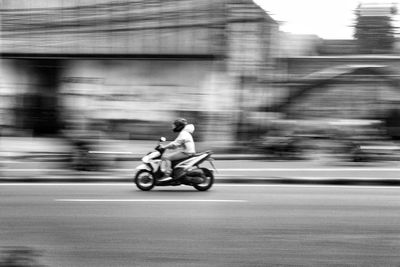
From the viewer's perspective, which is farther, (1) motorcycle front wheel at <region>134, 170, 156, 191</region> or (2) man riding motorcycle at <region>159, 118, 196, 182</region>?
(1) motorcycle front wheel at <region>134, 170, 156, 191</region>

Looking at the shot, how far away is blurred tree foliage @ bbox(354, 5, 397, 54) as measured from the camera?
24500mm

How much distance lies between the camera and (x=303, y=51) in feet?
88.8

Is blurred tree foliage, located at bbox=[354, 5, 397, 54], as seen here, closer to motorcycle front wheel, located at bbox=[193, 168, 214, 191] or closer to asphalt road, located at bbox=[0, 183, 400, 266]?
asphalt road, located at bbox=[0, 183, 400, 266]

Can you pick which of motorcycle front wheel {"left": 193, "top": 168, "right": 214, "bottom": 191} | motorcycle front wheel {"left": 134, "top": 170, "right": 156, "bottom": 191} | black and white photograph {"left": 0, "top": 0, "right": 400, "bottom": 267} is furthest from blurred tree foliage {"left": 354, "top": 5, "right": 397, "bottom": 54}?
motorcycle front wheel {"left": 134, "top": 170, "right": 156, "bottom": 191}

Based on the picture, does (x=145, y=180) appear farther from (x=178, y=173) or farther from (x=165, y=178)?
(x=178, y=173)

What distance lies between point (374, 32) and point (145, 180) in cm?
1632

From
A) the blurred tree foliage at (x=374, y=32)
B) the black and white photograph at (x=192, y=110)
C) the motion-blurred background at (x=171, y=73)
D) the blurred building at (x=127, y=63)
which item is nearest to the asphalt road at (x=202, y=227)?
the black and white photograph at (x=192, y=110)

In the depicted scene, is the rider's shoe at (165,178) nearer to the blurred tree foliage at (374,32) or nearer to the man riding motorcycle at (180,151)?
the man riding motorcycle at (180,151)

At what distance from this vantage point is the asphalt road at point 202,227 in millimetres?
6961

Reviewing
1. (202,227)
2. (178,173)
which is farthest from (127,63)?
(202,227)

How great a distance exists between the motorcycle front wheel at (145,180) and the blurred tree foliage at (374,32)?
13595 mm

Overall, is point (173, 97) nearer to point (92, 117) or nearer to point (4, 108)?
point (92, 117)

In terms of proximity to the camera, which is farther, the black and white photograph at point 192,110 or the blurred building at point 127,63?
the blurred building at point 127,63

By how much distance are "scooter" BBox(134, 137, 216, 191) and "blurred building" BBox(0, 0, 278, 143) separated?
9.68 meters
